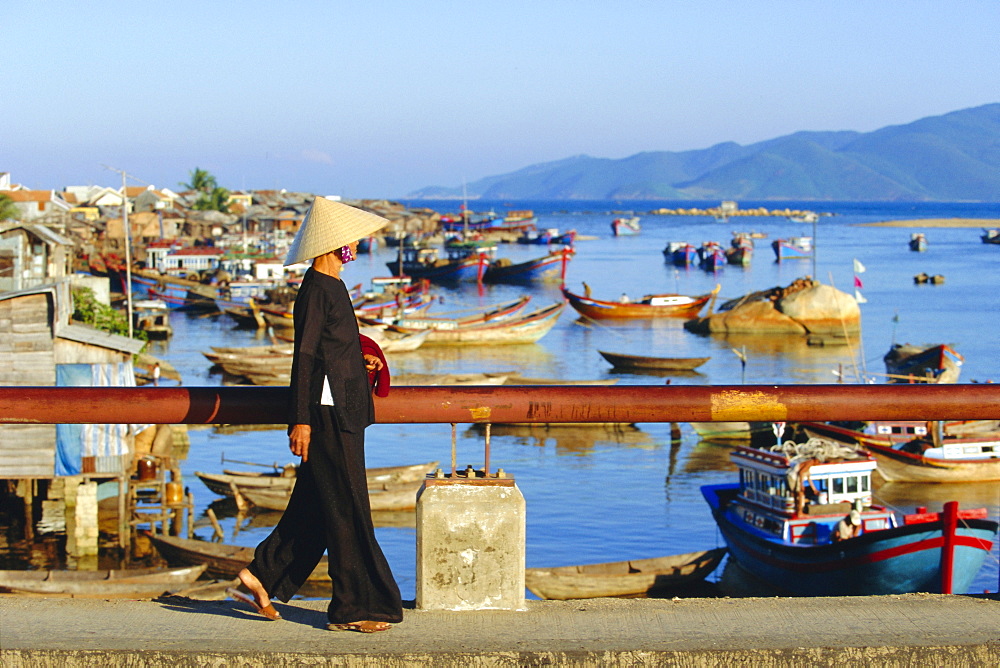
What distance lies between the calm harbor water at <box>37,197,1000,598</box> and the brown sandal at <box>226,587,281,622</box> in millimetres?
12874

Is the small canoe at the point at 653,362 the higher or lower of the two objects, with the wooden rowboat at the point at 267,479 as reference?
higher

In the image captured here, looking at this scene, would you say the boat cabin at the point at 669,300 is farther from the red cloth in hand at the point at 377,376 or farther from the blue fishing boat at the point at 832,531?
the red cloth in hand at the point at 377,376

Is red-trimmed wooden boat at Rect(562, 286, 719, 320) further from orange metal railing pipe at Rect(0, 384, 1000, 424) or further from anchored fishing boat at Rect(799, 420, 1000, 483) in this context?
orange metal railing pipe at Rect(0, 384, 1000, 424)

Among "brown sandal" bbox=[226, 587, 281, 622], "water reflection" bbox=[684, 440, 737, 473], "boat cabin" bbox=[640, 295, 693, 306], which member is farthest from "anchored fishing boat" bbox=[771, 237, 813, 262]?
"brown sandal" bbox=[226, 587, 281, 622]

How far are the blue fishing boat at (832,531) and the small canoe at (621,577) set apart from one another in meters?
0.91

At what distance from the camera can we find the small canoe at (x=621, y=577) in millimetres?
14438

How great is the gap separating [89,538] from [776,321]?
37.7 m

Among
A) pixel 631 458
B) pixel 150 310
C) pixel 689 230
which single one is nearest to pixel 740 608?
pixel 631 458

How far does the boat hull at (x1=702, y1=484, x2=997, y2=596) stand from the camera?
13.9 m

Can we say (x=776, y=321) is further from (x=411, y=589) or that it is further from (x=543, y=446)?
(x=411, y=589)

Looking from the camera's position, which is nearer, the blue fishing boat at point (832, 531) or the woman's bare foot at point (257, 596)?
the woman's bare foot at point (257, 596)

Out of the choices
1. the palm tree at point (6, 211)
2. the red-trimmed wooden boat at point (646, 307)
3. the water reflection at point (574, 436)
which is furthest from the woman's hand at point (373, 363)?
the palm tree at point (6, 211)

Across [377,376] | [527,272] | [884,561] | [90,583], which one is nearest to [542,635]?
[377,376]

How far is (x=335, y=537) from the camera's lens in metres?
3.66
